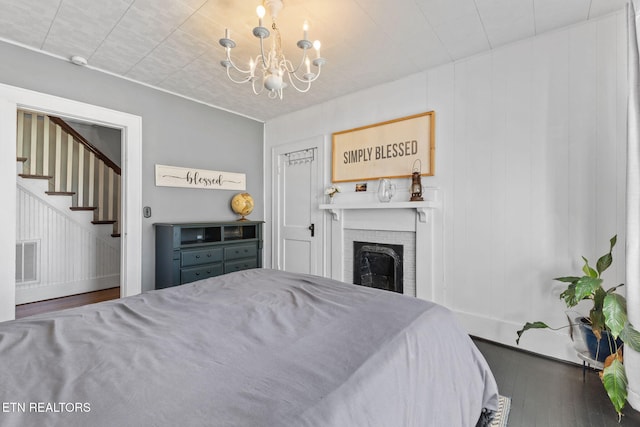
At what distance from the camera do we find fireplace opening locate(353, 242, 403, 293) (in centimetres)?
318

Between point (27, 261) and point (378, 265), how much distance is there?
168 inches

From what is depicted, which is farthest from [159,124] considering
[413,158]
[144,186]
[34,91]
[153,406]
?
[153,406]

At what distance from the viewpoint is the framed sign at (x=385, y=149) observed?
2969 millimetres

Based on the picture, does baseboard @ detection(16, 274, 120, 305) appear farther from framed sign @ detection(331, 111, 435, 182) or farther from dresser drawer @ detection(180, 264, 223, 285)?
framed sign @ detection(331, 111, 435, 182)

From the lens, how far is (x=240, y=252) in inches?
142

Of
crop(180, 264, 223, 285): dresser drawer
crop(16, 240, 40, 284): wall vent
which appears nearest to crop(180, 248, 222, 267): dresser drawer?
crop(180, 264, 223, 285): dresser drawer

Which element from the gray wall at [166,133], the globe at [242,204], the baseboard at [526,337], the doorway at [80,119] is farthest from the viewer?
the globe at [242,204]

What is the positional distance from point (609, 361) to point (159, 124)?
433 cm

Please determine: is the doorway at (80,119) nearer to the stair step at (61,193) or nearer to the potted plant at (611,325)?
the stair step at (61,193)

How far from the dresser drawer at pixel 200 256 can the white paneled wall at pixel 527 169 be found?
2.40 m

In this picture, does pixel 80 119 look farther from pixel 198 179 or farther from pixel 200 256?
pixel 200 256

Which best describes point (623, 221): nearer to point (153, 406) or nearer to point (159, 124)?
point (153, 406)

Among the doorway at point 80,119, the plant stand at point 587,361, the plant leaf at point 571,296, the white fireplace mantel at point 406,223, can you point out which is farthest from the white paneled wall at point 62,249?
the plant stand at point 587,361

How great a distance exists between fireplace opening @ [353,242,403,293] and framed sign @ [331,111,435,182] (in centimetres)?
79
